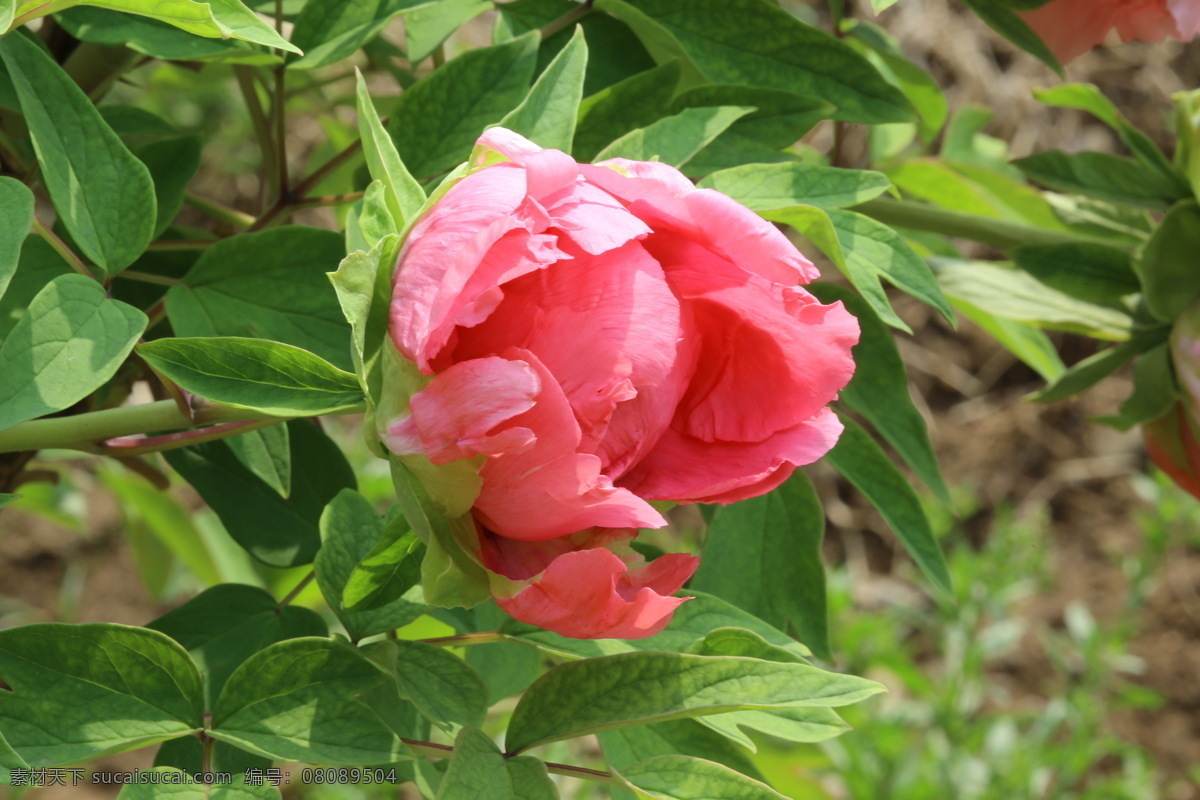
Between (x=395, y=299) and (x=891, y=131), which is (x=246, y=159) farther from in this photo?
(x=395, y=299)

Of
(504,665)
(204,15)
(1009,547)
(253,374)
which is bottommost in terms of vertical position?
(1009,547)

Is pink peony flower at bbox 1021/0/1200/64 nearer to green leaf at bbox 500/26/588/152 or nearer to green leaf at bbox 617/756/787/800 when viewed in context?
green leaf at bbox 500/26/588/152

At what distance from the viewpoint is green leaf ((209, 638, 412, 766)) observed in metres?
0.40

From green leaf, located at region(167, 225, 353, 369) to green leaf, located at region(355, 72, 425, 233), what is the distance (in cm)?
10

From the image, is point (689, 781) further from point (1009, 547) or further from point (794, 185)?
point (1009, 547)

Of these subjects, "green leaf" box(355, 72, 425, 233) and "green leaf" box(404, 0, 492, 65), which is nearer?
"green leaf" box(355, 72, 425, 233)

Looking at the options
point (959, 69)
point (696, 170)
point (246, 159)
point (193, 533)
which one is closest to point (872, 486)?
point (696, 170)

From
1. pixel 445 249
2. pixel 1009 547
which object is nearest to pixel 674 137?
pixel 445 249

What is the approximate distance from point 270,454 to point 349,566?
9 centimetres

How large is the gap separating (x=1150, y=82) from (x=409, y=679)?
2.38m

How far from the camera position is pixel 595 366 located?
0.36 meters

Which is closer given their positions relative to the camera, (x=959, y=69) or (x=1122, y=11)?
(x=1122, y=11)

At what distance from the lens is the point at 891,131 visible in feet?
3.18

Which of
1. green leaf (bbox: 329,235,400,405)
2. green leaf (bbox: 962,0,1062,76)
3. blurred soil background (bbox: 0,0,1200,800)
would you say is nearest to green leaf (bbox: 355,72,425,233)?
green leaf (bbox: 329,235,400,405)
